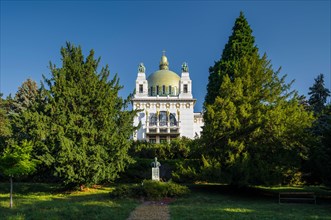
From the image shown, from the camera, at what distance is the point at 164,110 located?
6172 cm

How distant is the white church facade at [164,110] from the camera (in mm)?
60594

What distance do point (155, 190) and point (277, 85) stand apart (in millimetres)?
11044

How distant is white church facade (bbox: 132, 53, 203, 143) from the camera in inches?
2386

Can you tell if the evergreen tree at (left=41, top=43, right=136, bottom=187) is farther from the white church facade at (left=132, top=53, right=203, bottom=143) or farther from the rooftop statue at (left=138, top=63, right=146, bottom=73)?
the rooftop statue at (left=138, top=63, right=146, bottom=73)

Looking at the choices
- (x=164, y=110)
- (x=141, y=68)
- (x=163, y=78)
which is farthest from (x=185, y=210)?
(x=141, y=68)

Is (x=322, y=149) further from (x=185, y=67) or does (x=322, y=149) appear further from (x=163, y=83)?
(x=185, y=67)

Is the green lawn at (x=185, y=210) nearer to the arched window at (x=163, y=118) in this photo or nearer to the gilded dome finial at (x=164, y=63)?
the arched window at (x=163, y=118)

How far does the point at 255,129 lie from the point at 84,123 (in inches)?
434

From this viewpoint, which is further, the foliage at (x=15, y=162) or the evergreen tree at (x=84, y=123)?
the evergreen tree at (x=84, y=123)

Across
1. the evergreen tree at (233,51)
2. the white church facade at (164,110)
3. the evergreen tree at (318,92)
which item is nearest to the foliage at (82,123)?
the evergreen tree at (233,51)

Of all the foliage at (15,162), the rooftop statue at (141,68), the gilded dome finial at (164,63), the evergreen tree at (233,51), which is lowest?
the foliage at (15,162)

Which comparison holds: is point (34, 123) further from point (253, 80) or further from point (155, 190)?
point (253, 80)

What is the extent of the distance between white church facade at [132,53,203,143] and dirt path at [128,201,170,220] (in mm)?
43522

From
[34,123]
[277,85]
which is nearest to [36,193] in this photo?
[34,123]
